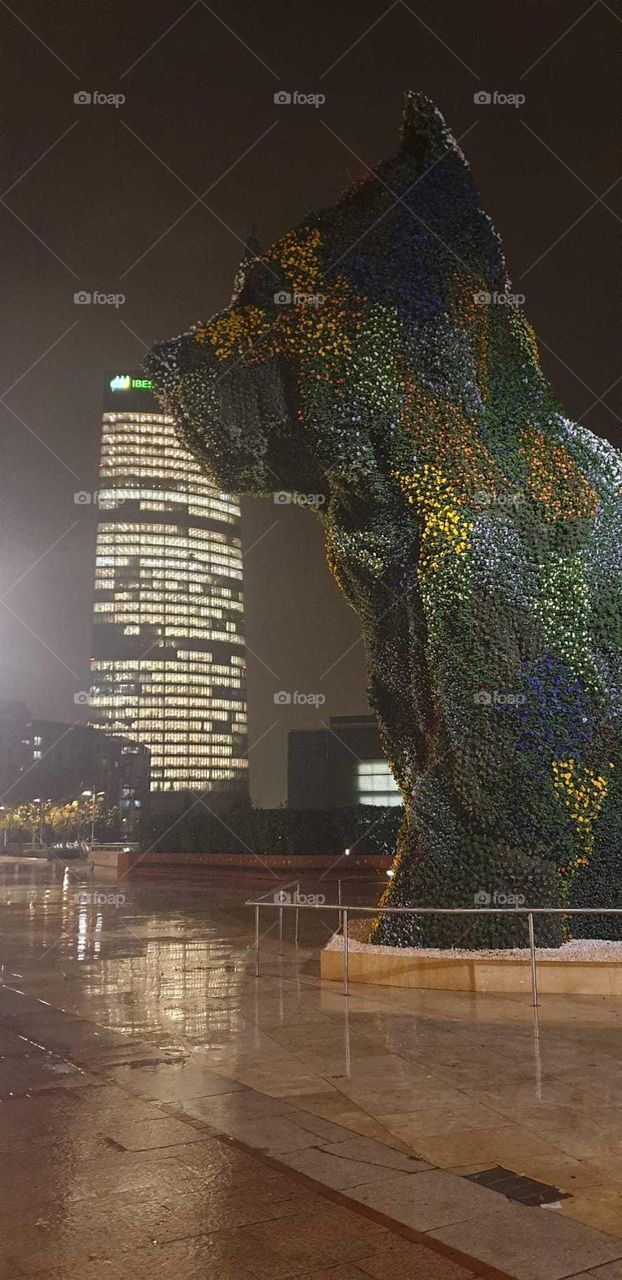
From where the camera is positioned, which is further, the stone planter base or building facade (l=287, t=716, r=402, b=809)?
building facade (l=287, t=716, r=402, b=809)

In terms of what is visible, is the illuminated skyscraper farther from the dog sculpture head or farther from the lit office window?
the dog sculpture head

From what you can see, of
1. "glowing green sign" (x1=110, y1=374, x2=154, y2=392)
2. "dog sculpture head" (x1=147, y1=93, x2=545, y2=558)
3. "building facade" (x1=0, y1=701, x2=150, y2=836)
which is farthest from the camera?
"glowing green sign" (x1=110, y1=374, x2=154, y2=392)

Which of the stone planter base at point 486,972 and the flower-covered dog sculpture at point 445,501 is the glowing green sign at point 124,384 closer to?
the flower-covered dog sculpture at point 445,501

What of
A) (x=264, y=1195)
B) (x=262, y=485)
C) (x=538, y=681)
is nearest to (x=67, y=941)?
(x=262, y=485)

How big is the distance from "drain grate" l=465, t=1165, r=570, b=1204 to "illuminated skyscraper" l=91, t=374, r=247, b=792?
135 meters

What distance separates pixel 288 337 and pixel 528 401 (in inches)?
118

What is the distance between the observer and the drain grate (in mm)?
4266

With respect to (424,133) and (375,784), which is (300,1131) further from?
(375,784)

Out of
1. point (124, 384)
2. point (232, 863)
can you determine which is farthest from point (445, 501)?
point (124, 384)

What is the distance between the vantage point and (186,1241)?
154 inches

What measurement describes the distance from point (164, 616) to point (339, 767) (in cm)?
7878

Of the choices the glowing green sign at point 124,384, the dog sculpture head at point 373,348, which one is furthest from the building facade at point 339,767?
the glowing green sign at point 124,384

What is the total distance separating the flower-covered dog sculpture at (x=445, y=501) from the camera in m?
10.3

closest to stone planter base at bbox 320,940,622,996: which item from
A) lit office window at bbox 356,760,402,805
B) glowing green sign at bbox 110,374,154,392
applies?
lit office window at bbox 356,760,402,805
